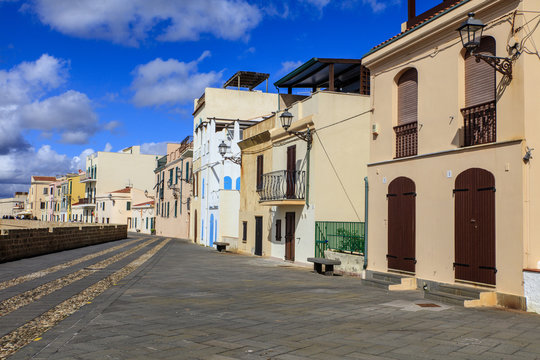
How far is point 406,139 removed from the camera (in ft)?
41.9

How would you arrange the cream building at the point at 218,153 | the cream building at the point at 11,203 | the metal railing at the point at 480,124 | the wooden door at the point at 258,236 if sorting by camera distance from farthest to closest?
the cream building at the point at 11,203
the cream building at the point at 218,153
the wooden door at the point at 258,236
the metal railing at the point at 480,124

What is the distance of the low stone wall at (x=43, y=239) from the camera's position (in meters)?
19.5

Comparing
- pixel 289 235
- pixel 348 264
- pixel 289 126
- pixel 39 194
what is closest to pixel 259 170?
pixel 289 235

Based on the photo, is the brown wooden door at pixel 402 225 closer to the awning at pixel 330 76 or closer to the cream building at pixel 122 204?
the awning at pixel 330 76

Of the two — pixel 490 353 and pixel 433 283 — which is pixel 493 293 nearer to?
pixel 433 283

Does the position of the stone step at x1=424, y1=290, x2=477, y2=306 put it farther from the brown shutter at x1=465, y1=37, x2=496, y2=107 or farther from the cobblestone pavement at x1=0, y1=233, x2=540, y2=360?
the brown shutter at x1=465, y1=37, x2=496, y2=107

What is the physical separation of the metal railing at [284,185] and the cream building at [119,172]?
170 ft

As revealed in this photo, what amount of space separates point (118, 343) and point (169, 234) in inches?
1768

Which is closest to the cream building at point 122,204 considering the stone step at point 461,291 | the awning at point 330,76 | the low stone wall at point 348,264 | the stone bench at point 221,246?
the stone bench at point 221,246

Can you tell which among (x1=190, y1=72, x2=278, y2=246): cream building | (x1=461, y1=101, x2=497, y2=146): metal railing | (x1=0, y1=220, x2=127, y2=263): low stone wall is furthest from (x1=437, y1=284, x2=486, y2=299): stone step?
(x1=190, y1=72, x2=278, y2=246): cream building

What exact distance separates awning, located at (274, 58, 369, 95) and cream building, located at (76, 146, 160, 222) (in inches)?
2025

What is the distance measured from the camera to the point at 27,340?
264 inches

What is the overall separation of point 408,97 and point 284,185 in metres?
9.01

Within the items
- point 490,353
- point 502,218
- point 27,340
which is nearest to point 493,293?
point 502,218
